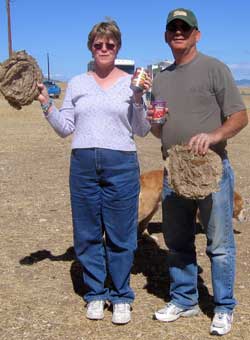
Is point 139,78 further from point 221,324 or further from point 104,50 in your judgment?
point 221,324

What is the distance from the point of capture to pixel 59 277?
513cm

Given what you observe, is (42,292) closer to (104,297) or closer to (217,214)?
(104,297)

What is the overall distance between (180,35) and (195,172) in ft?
3.04

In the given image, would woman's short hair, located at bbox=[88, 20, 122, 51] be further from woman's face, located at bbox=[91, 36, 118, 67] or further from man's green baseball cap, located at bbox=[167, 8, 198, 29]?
man's green baseball cap, located at bbox=[167, 8, 198, 29]

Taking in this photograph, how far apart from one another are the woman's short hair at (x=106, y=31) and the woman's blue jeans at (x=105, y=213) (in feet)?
2.60

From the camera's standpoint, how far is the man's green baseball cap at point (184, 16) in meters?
3.60

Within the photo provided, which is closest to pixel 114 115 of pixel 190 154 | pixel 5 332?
pixel 190 154

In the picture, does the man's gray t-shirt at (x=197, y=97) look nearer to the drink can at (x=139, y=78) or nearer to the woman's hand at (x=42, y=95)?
the drink can at (x=139, y=78)

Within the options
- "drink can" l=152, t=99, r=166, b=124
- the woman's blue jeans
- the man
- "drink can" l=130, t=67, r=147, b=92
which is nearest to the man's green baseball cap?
the man

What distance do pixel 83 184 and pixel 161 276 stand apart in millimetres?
1684

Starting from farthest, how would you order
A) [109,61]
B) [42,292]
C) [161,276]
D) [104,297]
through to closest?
[161,276]
[42,292]
[104,297]
[109,61]

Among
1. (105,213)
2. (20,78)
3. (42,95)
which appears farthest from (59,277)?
(20,78)

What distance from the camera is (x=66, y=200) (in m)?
8.12

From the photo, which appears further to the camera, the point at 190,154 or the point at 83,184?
the point at 83,184
